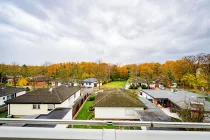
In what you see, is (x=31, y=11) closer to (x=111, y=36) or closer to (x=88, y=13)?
(x=88, y=13)

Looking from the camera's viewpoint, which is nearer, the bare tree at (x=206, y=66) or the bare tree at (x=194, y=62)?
the bare tree at (x=206, y=66)

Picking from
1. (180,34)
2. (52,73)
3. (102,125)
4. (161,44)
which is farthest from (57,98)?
(52,73)

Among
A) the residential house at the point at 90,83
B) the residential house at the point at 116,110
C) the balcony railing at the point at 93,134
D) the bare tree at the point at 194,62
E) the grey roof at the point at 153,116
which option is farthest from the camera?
the residential house at the point at 90,83

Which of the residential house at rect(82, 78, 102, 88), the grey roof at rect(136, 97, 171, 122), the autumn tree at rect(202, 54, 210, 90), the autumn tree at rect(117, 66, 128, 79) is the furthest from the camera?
the autumn tree at rect(117, 66, 128, 79)

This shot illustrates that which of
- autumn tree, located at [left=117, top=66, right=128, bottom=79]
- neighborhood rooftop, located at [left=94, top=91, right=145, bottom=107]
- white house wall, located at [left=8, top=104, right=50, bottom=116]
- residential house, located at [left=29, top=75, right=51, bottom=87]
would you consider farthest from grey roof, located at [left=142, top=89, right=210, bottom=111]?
autumn tree, located at [left=117, top=66, right=128, bottom=79]

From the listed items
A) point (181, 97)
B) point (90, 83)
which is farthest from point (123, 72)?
point (181, 97)

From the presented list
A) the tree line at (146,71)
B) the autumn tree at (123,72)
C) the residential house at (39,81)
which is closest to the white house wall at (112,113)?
the tree line at (146,71)

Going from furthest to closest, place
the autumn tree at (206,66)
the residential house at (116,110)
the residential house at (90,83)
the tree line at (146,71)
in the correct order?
the residential house at (90,83), the tree line at (146,71), the autumn tree at (206,66), the residential house at (116,110)

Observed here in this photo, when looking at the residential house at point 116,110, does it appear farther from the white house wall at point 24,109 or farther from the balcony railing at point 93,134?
the balcony railing at point 93,134

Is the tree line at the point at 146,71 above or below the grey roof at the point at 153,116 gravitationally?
above

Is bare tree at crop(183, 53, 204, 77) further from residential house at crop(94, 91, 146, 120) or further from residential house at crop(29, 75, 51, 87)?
residential house at crop(29, 75, 51, 87)
